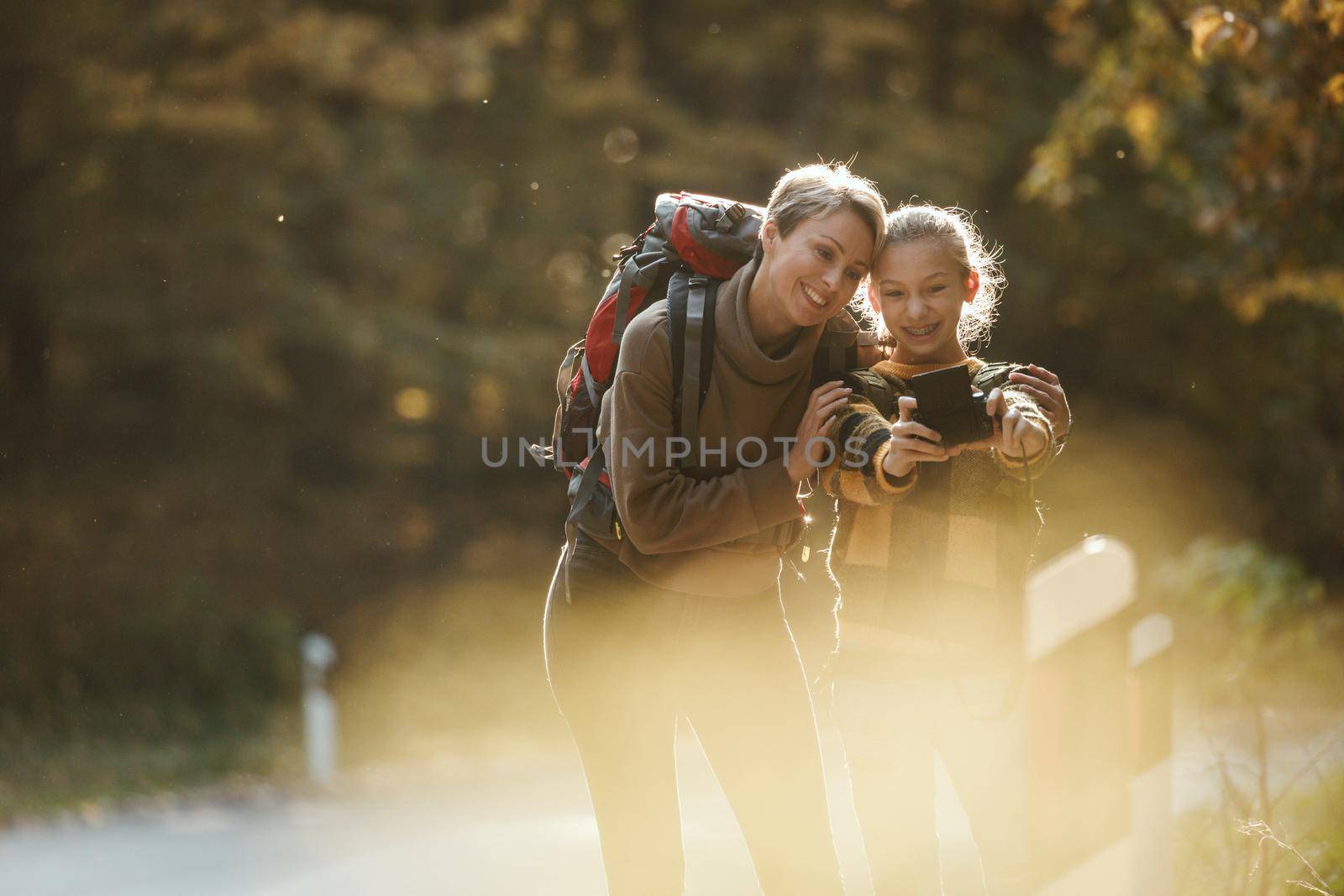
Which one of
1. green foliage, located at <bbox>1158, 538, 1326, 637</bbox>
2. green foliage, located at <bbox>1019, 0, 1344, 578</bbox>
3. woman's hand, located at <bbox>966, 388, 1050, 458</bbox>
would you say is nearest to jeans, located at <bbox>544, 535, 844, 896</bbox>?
woman's hand, located at <bbox>966, 388, 1050, 458</bbox>

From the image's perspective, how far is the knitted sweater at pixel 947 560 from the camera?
8.62 ft

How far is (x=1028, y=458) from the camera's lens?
2.54 metres

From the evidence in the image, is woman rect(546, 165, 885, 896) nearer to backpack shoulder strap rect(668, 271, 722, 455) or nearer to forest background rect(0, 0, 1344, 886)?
backpack shoulder strap rect(668, 271, 722, 455)

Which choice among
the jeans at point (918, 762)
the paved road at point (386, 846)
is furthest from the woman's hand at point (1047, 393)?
the paved road at point (386, 846)

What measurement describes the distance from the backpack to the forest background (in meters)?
3.86

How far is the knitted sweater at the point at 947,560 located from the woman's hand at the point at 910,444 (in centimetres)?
14

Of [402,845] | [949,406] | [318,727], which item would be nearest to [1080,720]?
[949,406]

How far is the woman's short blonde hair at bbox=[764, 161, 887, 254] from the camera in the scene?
101 inches

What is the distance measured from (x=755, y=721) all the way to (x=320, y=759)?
25.0ft

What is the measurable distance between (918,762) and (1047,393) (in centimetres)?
74

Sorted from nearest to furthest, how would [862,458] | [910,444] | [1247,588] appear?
[910,444] < [862,458] < [1247,588]

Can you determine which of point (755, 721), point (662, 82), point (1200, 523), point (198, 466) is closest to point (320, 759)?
point (198, 466)

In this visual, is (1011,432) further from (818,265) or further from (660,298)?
(660,298)

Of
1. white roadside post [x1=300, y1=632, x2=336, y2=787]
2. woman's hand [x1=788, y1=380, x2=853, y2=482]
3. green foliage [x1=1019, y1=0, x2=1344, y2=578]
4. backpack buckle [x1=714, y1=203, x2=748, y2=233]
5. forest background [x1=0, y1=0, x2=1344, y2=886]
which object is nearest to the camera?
woman's hand [x1=788, y1=380, x2=853, y2=482]
